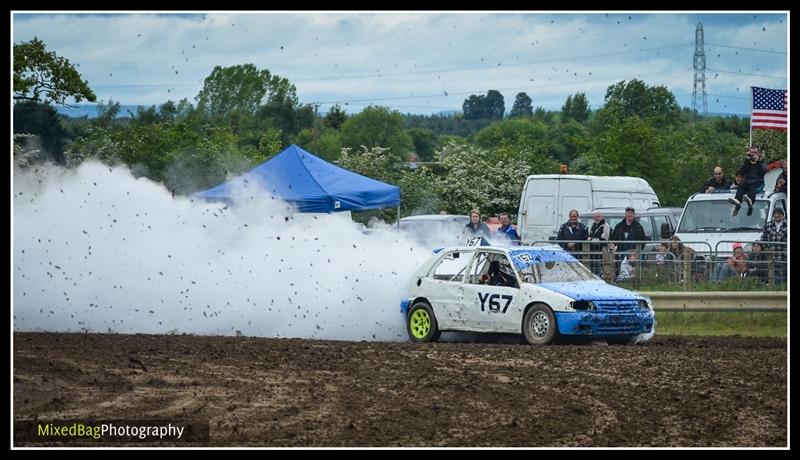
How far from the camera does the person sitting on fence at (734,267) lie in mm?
19891

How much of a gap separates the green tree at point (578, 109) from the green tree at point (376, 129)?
18.9m

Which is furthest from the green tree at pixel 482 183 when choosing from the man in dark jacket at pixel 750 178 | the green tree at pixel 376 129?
the green tree at pixel 376 129

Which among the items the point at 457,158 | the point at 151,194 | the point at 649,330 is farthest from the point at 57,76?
the point at 457,158

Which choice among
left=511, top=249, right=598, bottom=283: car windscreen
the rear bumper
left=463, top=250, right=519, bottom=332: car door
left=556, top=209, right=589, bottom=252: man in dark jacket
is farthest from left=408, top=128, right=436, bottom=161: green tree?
the rear bumper

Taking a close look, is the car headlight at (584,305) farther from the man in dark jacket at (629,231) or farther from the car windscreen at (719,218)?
the car windscreen at (719,218)

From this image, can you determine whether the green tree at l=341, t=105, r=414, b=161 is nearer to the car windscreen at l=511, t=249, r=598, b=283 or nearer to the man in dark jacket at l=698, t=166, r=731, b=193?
the man in dark jacket at l=698, t=166, r=731, b=193

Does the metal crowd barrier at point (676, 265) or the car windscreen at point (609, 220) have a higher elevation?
the car windscreen at point (609, 220)

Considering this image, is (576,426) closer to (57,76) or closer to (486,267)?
(486,267)

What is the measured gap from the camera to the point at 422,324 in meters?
18.1

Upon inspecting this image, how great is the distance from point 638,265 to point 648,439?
10.3 meters

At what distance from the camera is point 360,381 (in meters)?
13.2

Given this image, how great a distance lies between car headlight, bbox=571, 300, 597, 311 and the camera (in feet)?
54.4

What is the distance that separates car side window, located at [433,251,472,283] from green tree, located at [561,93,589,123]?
302ft

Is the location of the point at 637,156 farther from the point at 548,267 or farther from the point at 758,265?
the point at 548,267
